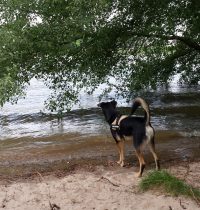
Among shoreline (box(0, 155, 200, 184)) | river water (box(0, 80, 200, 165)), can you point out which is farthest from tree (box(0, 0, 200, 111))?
shoreline (box(0, 155, 200, 184))

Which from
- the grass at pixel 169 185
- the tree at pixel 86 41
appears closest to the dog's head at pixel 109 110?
the tree at pixel 86 41

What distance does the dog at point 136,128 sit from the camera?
8297mm

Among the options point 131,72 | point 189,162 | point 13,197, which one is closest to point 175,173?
point 189,162

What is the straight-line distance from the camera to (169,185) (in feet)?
22.6

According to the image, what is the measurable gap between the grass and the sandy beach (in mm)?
99

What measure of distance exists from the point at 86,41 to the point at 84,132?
10.9ft

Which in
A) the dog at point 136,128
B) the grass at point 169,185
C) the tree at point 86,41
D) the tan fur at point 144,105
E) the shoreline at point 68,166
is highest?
the tree at point 86,41

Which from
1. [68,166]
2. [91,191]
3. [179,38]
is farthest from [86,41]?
[91,191]

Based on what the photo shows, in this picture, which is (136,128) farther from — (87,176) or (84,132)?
(84,132)

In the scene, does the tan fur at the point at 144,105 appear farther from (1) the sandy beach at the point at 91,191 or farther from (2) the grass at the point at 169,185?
(2) the grass at the point at 169,185

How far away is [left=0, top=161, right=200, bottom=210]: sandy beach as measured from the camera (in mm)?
6641

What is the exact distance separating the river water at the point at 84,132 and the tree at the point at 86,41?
4.04 ft

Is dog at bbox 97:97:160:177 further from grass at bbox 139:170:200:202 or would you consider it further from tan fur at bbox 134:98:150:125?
grass at bbox 139:170:200:202

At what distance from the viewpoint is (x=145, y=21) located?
1161 cm
